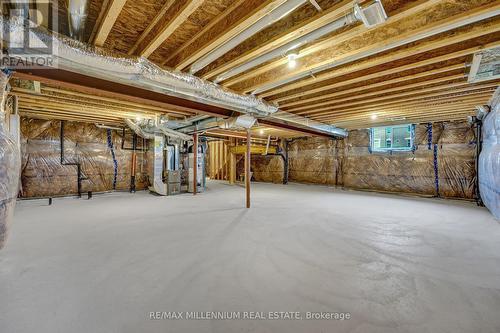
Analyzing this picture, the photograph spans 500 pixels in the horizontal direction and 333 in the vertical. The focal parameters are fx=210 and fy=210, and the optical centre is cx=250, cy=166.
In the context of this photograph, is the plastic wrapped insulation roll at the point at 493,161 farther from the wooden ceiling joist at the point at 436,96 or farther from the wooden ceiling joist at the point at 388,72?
the wooden ceiling joist at the point at 388,72

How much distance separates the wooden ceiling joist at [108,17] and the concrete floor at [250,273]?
1964 mm

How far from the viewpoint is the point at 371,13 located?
1477 millimetres

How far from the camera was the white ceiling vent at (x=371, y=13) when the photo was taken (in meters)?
1.41

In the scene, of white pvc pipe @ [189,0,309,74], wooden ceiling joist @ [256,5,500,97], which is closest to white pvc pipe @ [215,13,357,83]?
white pvc pipe @ [189,0,309,74]

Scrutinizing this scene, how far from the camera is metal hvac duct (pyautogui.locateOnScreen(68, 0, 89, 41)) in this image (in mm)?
1365

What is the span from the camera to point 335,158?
730 cm

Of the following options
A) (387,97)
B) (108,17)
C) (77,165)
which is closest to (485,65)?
(387,97)

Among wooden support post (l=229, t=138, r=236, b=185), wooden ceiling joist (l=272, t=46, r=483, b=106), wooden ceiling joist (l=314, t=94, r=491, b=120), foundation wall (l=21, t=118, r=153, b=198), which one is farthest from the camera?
wooden support post (l=229, t=138, r=236, b=185)

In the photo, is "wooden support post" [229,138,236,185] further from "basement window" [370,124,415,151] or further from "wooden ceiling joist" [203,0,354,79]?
"wooden ceiling joist" [203,0,354,79]

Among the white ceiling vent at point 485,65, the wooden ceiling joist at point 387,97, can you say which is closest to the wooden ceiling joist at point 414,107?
the wooden ceiling joist at point 387,97

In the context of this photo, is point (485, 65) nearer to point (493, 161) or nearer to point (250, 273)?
point (493, 161)

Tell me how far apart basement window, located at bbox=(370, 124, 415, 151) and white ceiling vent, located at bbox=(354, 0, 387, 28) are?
548 cm

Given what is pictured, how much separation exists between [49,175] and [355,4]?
275 inches

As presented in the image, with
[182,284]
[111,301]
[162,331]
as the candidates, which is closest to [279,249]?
[182,284]
